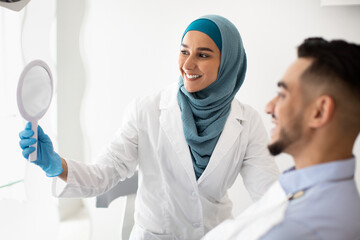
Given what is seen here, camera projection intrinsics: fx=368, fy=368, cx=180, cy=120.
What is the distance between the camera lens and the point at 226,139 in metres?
1.46

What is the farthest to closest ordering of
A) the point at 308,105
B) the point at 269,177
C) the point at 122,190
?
the point at 122,190 < the point at 269,177 < the point at 308,105

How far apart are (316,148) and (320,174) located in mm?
73

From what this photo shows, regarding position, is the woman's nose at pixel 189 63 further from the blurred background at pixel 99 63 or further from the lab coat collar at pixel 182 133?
the blurred background at pixel 99 63

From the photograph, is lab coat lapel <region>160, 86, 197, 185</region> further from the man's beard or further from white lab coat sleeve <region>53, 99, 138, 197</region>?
the man's beard

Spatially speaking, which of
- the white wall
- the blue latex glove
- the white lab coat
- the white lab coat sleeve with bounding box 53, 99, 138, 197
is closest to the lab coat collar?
the white lab coat

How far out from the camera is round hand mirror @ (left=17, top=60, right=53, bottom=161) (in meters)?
1.03

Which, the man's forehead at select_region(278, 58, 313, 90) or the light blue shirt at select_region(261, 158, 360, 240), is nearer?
the light blue shirt at select_region(261, 158, 360, 240)

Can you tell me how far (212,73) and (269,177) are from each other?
454mm

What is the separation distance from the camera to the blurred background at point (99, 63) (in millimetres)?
1806

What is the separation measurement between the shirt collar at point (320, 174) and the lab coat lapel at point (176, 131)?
2.00 feet

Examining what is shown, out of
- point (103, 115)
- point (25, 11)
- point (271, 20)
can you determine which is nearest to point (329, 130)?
point (271, 20)

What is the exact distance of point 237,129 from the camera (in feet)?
4.85

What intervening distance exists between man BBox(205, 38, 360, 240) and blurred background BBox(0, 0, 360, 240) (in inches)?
42.9

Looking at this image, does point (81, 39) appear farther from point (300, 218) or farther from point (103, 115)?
point (300, 218)
